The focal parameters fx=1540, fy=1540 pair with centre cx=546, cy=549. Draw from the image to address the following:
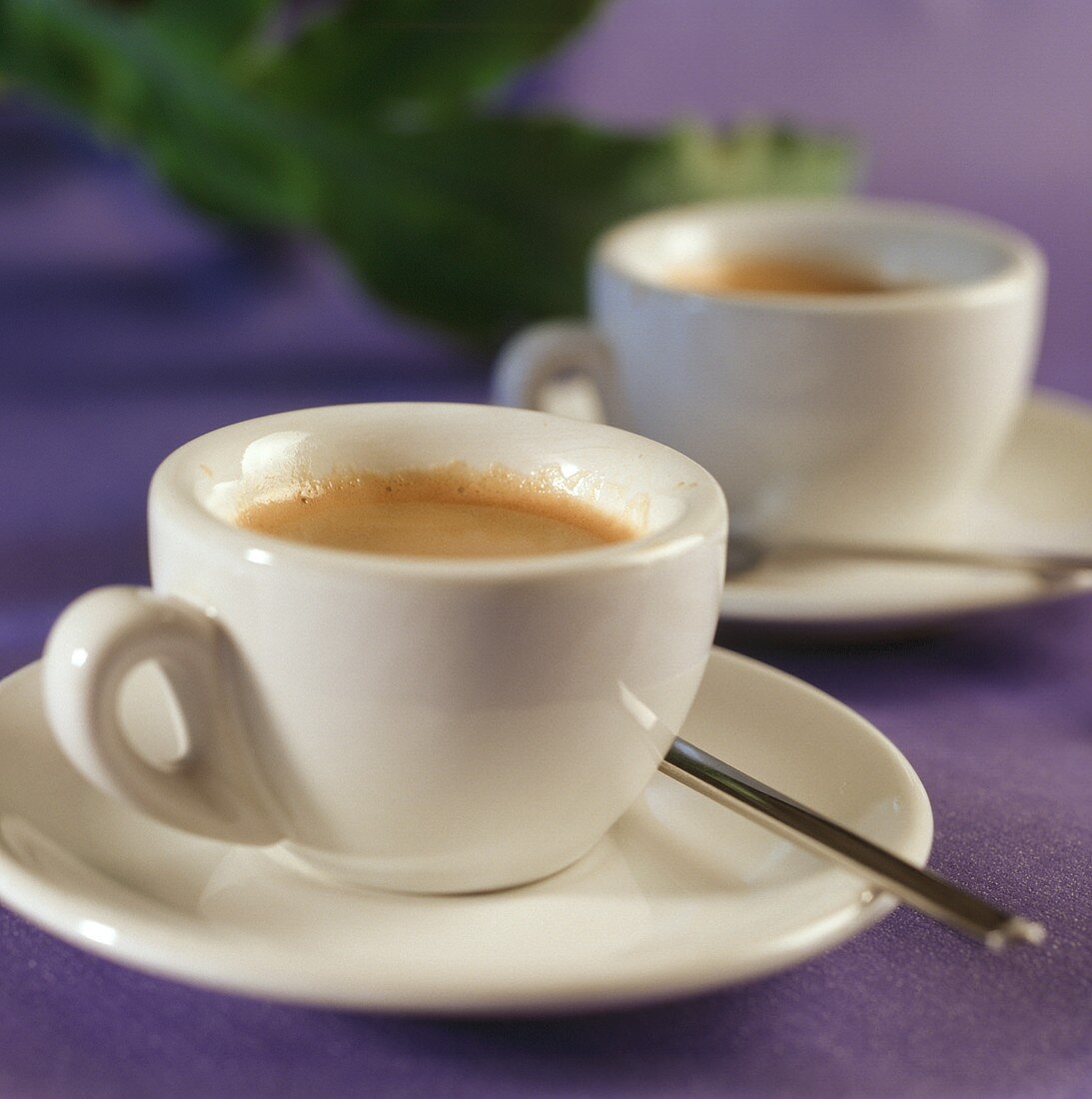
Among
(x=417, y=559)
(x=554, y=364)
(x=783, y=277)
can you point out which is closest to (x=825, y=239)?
(x=783, y=277)

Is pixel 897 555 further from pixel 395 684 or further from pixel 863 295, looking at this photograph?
pixel 395 684

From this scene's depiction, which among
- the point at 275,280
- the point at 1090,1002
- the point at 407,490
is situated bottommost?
the point at 275,280

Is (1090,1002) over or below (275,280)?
over

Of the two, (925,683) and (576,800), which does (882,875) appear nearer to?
(576,800)

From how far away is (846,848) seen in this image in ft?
1.78

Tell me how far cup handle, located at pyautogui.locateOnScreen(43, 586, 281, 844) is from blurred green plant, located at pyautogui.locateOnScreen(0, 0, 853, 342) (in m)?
0.87

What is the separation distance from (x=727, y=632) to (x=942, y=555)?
5.6 inches

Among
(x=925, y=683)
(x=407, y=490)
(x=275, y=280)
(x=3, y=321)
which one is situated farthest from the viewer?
(x=275, y=280)

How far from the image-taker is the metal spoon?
902mm

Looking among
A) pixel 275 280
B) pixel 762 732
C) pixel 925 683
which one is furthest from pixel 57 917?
pixel 275 280

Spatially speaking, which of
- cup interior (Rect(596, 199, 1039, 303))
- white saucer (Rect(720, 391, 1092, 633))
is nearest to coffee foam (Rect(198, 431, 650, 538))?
white saucer (Rect(720, 391, 1092, 633))

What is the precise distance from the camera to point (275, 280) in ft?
5.59

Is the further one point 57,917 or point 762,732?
point 762,732

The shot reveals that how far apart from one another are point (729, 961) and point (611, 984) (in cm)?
4
